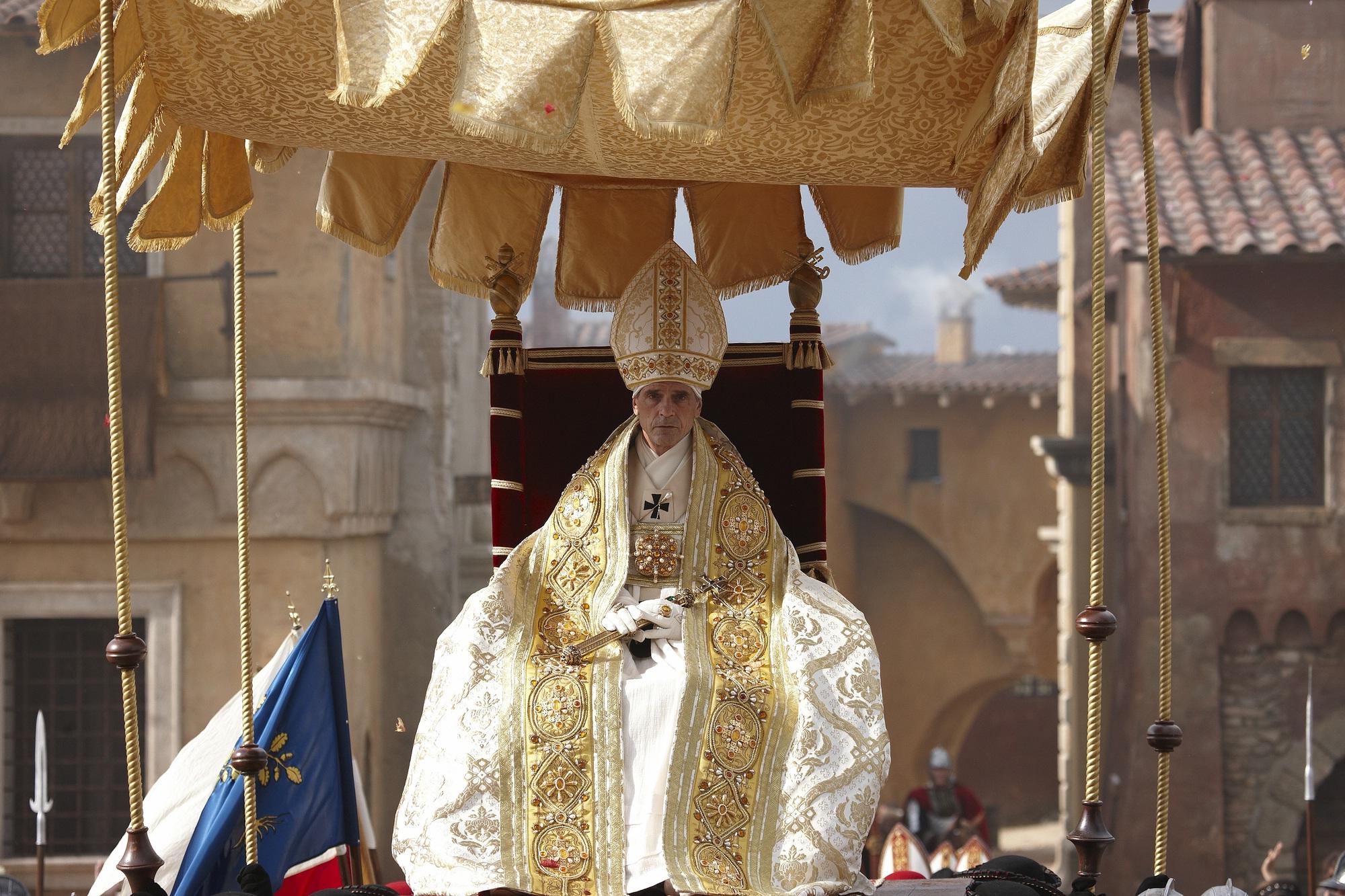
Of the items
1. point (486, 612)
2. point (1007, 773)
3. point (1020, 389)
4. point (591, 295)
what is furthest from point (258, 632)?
point (1007, 773)

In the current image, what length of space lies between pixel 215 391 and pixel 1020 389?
12116mm

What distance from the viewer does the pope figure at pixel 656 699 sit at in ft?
14.7

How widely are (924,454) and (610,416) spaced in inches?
678

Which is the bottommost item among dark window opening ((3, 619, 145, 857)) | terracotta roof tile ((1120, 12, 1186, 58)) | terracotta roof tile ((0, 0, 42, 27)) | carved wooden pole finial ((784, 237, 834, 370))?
dark window opening ((3, 619, 145, 857))

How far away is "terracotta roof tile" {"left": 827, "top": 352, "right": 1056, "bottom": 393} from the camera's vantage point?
22469mm

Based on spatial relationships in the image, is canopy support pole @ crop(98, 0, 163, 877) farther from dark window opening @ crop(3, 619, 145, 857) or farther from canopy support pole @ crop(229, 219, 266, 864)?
dark window opening @ crop(3, 619, 145, 857)

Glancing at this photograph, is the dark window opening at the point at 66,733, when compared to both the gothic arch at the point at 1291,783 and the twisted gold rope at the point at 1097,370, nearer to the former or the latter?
the gothic arch at the point at 1291,783

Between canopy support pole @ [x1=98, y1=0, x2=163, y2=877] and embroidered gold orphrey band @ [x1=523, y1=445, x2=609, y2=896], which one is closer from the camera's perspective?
canopy support pole @ [x1=98, y1=0, x2=163, y2=877]

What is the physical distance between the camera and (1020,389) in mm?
22266

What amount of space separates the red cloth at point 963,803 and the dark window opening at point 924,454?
812 centimetres

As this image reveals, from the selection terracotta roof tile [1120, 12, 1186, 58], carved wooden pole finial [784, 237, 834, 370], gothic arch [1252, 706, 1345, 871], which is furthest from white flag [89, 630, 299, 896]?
terracotta roof tile [1120, 12, 1186, 58]

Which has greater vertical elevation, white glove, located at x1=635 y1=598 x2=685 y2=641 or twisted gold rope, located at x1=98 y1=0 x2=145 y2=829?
twisted gold rope, located at x1=98 y1=0 x2=145 y2=829

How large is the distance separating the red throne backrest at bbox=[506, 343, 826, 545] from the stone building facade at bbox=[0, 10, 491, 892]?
790cm

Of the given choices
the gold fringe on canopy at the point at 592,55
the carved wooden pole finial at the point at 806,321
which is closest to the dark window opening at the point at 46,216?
the carved wooden pole finial at the point at 806,321
